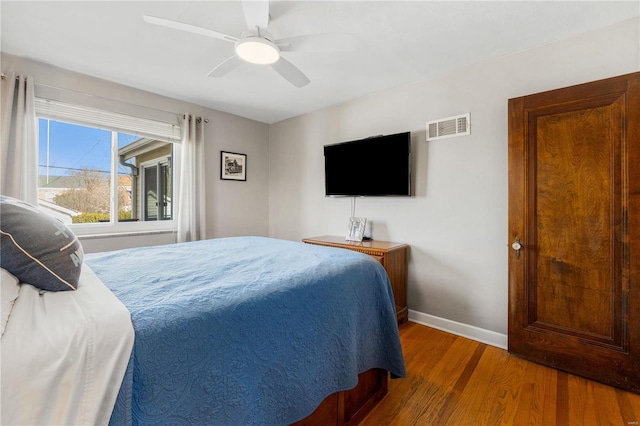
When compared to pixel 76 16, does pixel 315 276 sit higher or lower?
lower

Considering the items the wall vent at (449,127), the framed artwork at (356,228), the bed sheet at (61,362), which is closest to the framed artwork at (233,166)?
the framed artwork at (356,228)

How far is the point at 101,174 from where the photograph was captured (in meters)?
3.11

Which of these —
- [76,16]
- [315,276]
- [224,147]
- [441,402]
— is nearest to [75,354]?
[315,276]

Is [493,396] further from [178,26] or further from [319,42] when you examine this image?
[178,26]

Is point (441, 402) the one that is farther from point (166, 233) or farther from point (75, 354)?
point (166, 233)

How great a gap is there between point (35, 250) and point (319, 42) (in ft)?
5.74

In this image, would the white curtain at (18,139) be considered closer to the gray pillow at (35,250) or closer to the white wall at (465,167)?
the gray pillow at (35,250)

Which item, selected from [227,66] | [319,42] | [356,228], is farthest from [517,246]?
[227,66]

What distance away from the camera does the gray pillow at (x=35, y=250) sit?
0.87 metres

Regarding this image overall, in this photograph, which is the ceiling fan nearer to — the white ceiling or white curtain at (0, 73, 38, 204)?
the white ceiling

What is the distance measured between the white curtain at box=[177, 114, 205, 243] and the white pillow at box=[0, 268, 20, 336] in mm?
2652

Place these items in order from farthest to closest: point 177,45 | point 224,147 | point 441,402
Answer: point 224,147 < point 177,45 < point 441,402

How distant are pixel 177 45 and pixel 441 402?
3210mm

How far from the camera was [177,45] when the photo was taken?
91.1 inches
